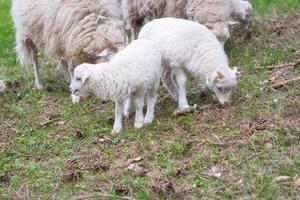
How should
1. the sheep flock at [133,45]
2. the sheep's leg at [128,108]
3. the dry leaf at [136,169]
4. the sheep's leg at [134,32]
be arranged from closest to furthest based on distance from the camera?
the dry leaf at [136,169] → the sheep flock at [133,45] → the sheep's leg at [128,108] → the sheep's leg at [134,32]

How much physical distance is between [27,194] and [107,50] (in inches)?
102

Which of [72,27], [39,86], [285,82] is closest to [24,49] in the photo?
[39,86]

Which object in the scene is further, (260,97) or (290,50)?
(290,50)

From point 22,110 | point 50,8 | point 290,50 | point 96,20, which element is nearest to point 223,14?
point 290,50

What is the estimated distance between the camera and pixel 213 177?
537 cm

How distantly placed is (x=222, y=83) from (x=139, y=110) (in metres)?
0.92

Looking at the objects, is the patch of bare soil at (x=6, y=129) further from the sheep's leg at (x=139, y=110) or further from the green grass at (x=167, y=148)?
the sheep's leg at (x=139, y=110)

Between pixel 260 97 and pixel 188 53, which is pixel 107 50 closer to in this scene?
pixel 188 53

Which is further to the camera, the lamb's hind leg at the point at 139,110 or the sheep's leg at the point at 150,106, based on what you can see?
the sheep's leg at the point at 150,106

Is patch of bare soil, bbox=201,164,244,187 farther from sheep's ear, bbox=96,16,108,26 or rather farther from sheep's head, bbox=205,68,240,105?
sheep's ear, bbox=96,16,108,26

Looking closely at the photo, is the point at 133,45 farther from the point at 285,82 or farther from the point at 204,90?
the point at 285,82

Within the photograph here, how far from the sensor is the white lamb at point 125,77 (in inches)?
260

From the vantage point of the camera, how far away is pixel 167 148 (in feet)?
20.0

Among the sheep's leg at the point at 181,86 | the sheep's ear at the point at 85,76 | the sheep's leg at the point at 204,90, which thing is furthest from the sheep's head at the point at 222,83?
the sheep's ear at the point at 85,76
